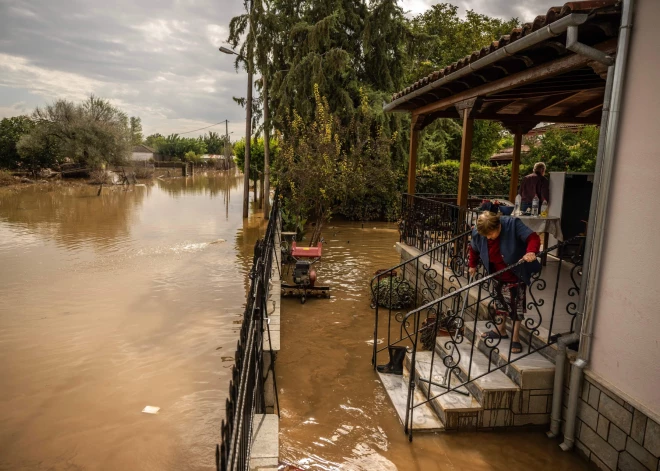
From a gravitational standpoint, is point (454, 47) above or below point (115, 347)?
above

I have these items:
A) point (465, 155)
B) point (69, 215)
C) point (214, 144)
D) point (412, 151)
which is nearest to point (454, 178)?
point (412, 151)

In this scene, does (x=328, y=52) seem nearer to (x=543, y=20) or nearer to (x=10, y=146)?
(x=543, y=20)

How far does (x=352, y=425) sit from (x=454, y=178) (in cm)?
1689

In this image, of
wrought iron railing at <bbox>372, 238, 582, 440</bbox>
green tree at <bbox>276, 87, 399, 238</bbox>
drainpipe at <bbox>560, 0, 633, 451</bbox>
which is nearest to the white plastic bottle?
wrought iron railing at <bbox>372, 238, 582, 440</bbox>

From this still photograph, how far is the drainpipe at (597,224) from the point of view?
11.8ft

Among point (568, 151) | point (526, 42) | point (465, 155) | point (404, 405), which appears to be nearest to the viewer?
point (526, 42)

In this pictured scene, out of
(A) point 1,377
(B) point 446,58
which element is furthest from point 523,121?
(B) point 446,58

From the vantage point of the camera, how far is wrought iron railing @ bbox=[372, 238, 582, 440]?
4.41 meters

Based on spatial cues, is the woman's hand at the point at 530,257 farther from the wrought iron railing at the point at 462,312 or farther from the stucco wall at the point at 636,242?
the stucco wall at the point at 636,242

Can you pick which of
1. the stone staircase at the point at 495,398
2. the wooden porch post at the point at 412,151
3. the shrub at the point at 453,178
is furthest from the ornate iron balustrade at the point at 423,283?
the shrub at the point at 453,178

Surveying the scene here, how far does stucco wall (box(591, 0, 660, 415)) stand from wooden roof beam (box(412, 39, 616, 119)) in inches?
27.7

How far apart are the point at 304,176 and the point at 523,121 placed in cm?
534

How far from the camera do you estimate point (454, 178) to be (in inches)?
782

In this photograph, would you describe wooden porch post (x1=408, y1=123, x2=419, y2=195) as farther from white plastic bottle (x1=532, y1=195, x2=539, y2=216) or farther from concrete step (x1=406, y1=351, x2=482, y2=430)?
concrete step (x1=406, y1=351, x2=482, y2=430)
